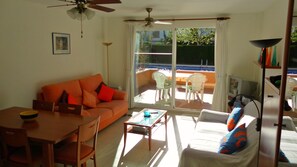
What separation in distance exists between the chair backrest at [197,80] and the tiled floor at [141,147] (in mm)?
1423

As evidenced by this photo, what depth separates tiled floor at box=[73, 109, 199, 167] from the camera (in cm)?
305

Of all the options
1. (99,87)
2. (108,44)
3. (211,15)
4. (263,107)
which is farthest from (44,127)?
(211,15)

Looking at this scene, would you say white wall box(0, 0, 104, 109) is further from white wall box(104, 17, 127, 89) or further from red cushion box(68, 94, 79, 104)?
white wall box(104, 17, 127, 89)

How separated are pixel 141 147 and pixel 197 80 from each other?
282cm

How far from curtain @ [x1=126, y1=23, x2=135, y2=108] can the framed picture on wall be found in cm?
160

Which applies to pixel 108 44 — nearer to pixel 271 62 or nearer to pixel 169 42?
pixel 169 42

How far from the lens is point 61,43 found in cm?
435

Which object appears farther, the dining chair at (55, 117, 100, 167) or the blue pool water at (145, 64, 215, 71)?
the blue pool water at (145, 64, 215, 71)

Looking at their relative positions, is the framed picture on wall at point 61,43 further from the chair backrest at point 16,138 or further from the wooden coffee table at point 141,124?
the chair backrest at point 16,138

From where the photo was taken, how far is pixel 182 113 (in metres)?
5.36

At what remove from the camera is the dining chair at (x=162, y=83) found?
18.4ft

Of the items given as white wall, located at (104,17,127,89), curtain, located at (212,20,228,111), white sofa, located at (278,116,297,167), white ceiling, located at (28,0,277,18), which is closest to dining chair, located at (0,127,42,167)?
white sofa, located at (278,116,297,167)

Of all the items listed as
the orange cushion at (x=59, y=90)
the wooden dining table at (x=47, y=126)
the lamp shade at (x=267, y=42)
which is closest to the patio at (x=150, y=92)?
the orange cushion at (x=59, y=90)

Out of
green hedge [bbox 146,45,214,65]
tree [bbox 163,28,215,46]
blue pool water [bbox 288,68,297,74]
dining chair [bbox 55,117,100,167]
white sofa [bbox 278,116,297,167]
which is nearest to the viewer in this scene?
blue pool water [bbox 288,68,297,74]
